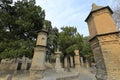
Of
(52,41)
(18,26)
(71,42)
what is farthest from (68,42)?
(18,26)

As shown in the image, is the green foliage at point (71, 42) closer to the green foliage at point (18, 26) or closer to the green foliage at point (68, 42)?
the green foliage at point (68, 42)

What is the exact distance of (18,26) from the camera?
47.2 ft

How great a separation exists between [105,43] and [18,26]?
43.9ft

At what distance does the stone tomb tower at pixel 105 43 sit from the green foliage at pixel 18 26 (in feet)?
33.1

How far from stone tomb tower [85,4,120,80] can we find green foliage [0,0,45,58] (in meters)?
10.1

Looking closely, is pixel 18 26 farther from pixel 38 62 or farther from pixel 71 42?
pixel 71 42

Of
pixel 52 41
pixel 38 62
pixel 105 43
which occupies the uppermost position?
pixel 52 41

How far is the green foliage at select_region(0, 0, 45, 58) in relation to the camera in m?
12.2

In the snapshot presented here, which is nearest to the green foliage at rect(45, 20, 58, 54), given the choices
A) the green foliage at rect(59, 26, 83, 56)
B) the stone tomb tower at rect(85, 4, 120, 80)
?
the green foliage at rect(59, 26, 83, 56)

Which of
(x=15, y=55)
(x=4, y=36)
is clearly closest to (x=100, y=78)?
(x=15, y=55)

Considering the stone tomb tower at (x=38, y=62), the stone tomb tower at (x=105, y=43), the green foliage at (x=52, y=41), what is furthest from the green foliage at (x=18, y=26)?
the green foliage at (x=52, y=41)

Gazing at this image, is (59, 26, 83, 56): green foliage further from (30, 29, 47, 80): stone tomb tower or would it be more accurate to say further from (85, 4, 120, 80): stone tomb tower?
(85, 4, 120, 80): stone tomb tower

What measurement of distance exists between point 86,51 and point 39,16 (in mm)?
16821

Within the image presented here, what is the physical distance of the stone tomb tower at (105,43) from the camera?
12.4 feet
